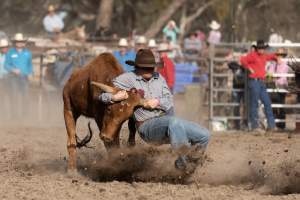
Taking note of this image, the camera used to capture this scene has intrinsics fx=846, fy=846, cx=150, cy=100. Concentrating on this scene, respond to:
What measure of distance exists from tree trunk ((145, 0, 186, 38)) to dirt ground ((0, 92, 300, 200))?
23.0 meters

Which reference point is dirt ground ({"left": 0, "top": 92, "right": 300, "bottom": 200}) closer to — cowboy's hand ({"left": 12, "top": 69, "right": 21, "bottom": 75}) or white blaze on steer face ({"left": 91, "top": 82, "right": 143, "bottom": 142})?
white blaze on steer face ({"left": 91, "top": 82, "right": 143, "bottom": 142})

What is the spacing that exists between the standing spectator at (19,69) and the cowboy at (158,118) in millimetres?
8239

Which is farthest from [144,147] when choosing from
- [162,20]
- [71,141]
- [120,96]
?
[162,20]

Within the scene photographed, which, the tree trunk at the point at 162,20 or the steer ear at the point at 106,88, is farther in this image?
the tree trunk at the point at 162,20

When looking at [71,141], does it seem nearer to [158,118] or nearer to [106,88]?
[106,88]

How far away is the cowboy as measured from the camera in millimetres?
7980

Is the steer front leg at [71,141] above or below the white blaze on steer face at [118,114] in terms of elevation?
below

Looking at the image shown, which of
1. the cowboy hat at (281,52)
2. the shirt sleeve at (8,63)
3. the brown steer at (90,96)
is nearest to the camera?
the brown steer at (90,96)

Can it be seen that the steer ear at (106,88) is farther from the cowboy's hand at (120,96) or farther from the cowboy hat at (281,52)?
the cowboy hat at (281,52)

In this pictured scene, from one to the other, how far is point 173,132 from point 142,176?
643 millimetres

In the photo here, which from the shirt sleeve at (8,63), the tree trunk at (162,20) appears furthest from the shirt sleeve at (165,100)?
the tree trunk at (162,20)

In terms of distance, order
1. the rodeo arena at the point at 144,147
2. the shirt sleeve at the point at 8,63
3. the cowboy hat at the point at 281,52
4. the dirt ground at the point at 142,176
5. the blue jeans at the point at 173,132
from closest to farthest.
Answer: the dirt ground at the point at 142,176 < the rodeo arena at the point at 144,147 < the blue jeans at the point at 173,132 < the cowboy hat at the point at 281,52 < the shirt sleeve at the point at 8,63

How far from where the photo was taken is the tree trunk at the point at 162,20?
110ft

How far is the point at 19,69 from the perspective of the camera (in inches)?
647
